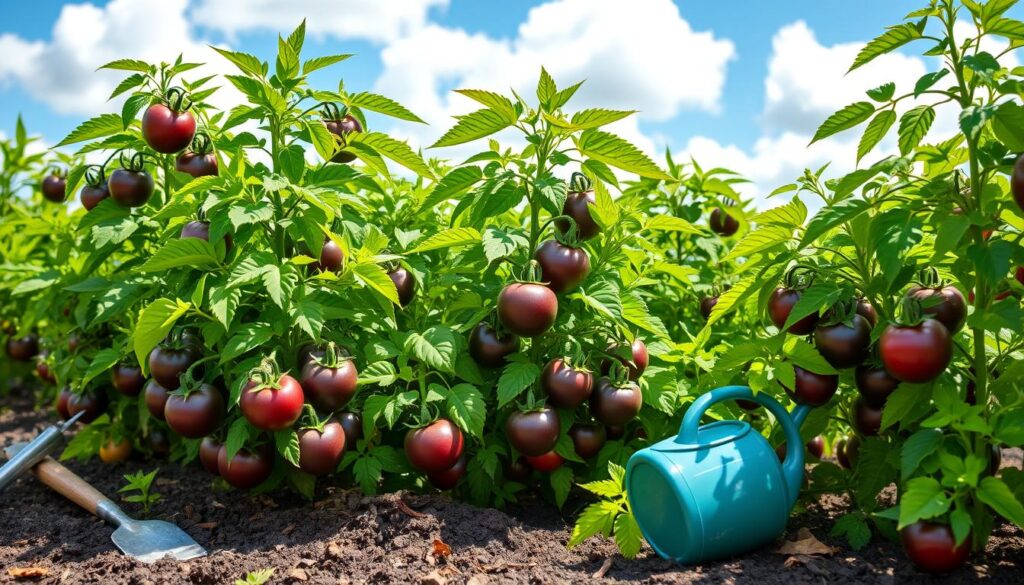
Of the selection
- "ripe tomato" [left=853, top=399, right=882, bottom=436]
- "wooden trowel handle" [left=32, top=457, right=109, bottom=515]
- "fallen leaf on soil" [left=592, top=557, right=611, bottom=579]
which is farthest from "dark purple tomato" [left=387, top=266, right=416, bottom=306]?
"ripe tomato" [left=853, top=399, right=882, bottom=436]

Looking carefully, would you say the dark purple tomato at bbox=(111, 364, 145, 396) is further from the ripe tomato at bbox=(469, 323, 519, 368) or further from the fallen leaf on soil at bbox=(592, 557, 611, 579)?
the fallen leaf on soil at bbox=(592, 557, 611, 579)

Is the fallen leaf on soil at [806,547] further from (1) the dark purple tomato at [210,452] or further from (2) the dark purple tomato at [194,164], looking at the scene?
(2) the dark purple tomato at [194,164]

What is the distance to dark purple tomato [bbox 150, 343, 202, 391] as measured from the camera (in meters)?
3.09

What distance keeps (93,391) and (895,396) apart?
11.8 ft

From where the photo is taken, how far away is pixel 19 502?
3.88 m

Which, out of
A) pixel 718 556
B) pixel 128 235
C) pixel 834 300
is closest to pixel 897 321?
pixel 834 300

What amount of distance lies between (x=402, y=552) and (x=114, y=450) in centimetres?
225

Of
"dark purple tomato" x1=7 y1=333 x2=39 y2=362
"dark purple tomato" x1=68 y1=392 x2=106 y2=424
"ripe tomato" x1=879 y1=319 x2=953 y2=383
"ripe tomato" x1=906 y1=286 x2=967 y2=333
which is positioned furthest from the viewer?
"dark purple tomato" x1=7 y1=333 x2=39 y2=362

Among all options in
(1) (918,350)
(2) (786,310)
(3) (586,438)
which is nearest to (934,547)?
(1) (918,350)

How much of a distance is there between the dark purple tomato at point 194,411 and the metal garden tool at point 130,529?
0.41 meters

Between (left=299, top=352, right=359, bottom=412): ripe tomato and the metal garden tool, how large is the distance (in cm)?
72

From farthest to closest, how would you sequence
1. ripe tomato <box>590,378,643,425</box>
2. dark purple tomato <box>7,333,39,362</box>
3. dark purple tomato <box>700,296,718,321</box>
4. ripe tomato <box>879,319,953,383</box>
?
dark purple tomato <box>7,333,39,362</box>, dark purple tomato <box>700,296,718,321</box>, ripe tomato <box>590,378,643,425</box>, ripe tomato <box>879,319,953,383</box>

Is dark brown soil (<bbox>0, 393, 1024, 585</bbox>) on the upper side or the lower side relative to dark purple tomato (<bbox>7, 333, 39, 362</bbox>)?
lower

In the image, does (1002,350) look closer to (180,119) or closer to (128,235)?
(180,119)
